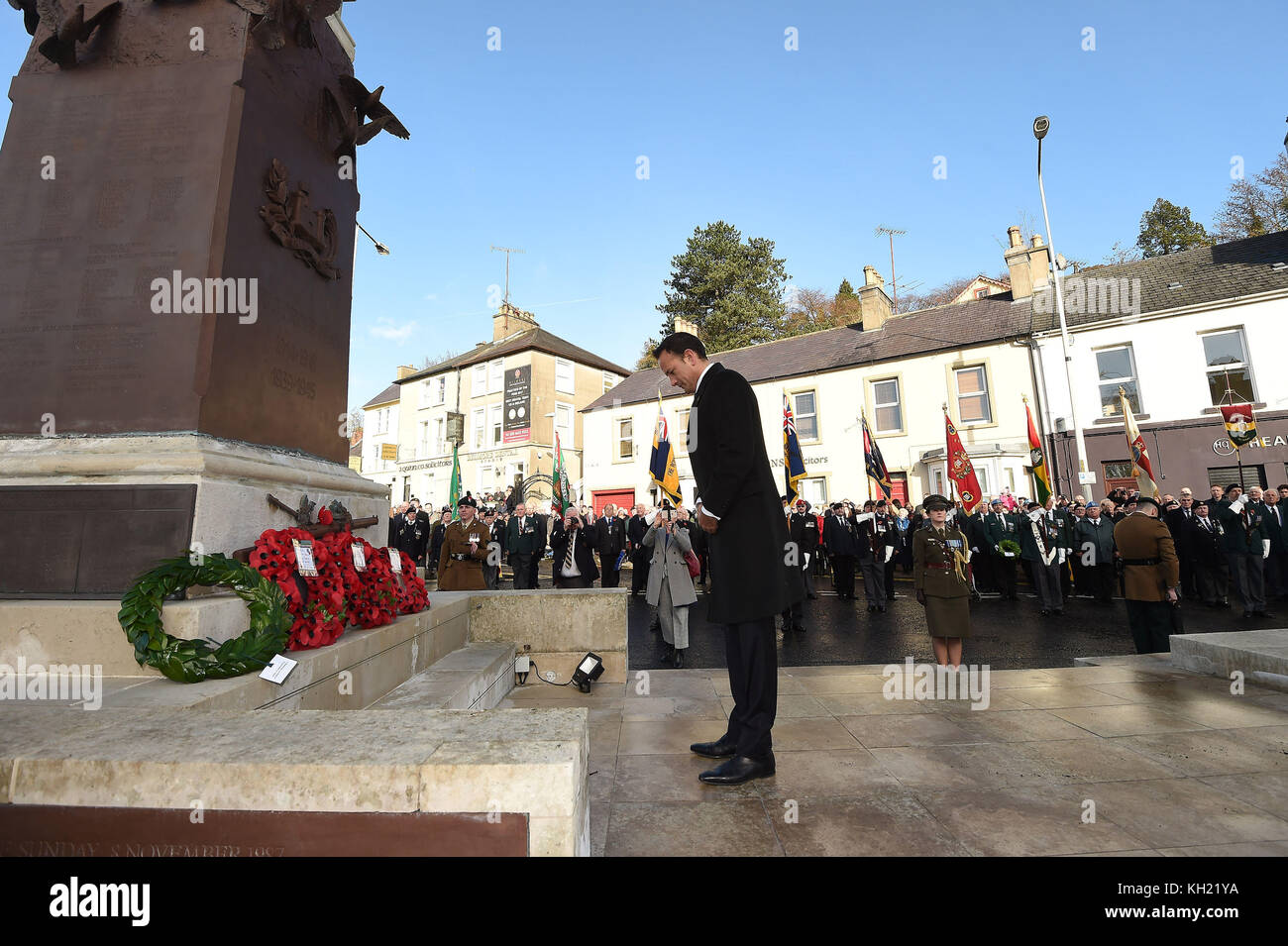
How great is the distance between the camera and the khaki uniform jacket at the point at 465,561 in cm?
958

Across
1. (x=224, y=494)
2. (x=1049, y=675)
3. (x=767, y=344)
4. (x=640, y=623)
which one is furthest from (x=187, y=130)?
(x=767, y=344)

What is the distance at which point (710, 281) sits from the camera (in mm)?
41469

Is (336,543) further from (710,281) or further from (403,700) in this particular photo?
(710,281)

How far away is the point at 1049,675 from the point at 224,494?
21.4 ft

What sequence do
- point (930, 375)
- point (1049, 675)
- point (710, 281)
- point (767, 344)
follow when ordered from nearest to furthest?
point (1049, 675) < point (930, 375) < point (767, 344) < point (710, 281)

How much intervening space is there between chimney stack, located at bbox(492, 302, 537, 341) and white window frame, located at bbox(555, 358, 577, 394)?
14.8ft

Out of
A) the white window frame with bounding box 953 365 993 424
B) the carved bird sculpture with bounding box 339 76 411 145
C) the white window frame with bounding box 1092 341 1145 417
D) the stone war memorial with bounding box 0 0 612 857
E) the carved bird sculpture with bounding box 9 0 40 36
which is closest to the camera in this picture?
the stone war memorial with bounding box 0 0 612 857

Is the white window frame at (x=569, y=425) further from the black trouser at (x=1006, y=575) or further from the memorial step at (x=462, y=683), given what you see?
the memorial step at (x=462, y=683)

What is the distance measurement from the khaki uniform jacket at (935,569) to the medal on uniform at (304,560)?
5184 millimetres

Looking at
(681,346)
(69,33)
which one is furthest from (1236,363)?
(69,33)

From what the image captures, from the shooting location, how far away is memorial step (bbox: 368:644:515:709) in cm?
361

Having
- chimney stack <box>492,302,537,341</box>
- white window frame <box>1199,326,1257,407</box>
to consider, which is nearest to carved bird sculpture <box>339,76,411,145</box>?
white window frame <box>1199,326,1257,407</box>

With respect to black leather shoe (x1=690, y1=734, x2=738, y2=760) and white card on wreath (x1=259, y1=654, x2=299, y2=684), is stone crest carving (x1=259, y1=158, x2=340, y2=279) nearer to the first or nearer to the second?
white card on wreath (x1=259, y1=654, x2=299, y2=684)

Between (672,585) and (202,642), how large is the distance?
5280mm
